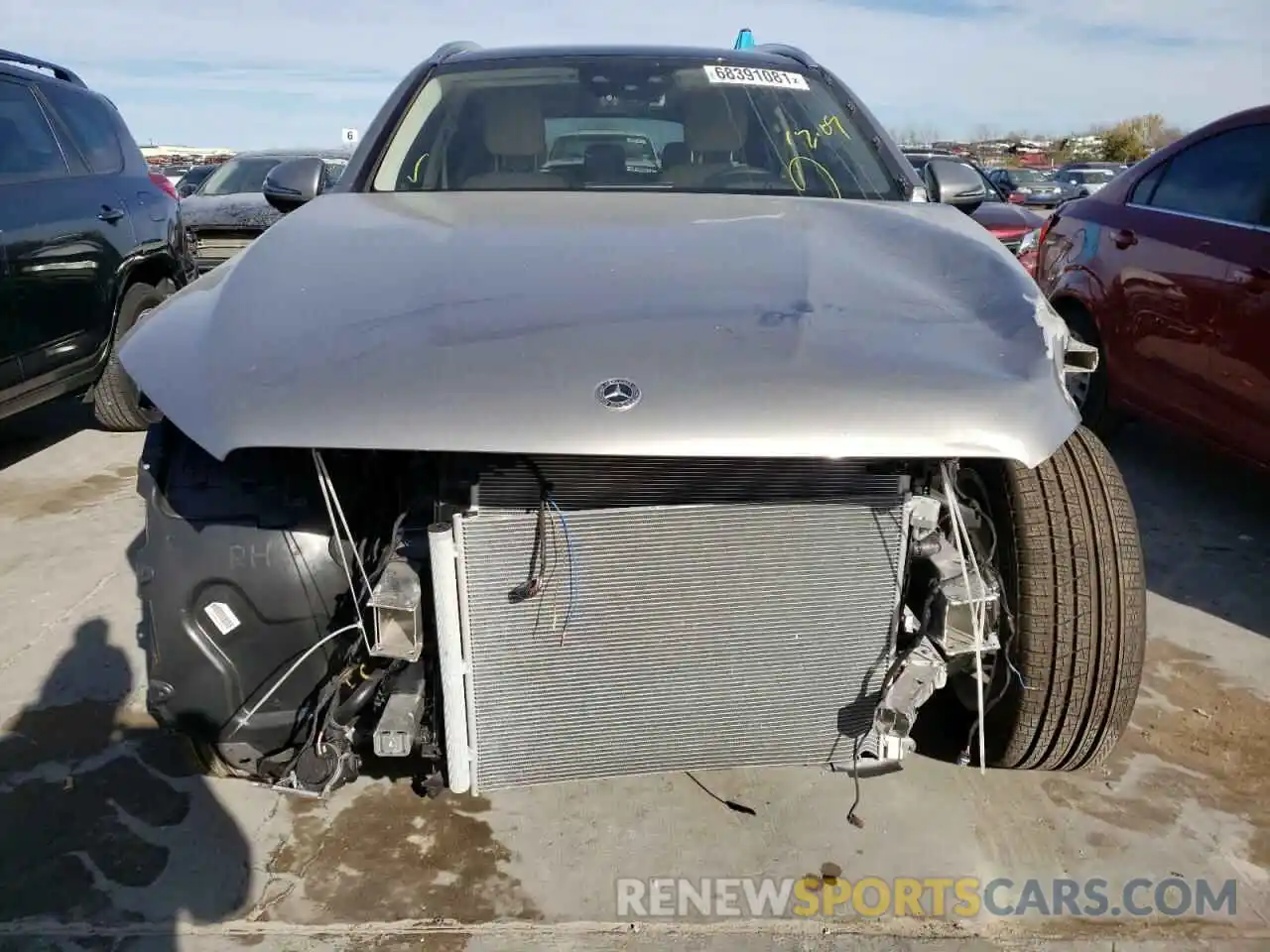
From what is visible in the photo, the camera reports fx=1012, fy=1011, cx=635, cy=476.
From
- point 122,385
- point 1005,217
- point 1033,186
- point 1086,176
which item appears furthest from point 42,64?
point 1086,176

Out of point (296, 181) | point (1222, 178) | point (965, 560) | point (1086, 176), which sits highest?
point (296, 181)

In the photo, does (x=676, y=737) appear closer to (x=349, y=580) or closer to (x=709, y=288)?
(x=349, y=580)

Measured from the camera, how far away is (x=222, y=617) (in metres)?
1.99

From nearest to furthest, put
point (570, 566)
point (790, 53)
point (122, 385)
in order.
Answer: point (570, 566)
point (790, 53)
point (122, 385)

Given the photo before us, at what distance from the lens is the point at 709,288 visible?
1890 mm

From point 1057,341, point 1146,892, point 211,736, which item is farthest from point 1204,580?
point 211,736

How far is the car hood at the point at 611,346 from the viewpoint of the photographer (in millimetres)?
1572

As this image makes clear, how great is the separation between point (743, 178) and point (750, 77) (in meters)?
0.45

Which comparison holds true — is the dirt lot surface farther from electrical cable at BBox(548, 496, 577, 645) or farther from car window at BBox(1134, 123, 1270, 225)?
car window at BBox(1134, 123, 1270, 225)

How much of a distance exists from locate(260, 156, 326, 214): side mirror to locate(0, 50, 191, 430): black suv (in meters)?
1.26

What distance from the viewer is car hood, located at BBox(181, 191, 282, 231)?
7.26 m

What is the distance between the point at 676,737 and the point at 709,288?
904 millimetres

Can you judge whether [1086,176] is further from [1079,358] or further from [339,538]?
[339,538]

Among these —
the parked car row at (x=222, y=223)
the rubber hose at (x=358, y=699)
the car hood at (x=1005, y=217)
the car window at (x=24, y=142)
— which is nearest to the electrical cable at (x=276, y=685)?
the rubber hose at (x=358, y=699)
